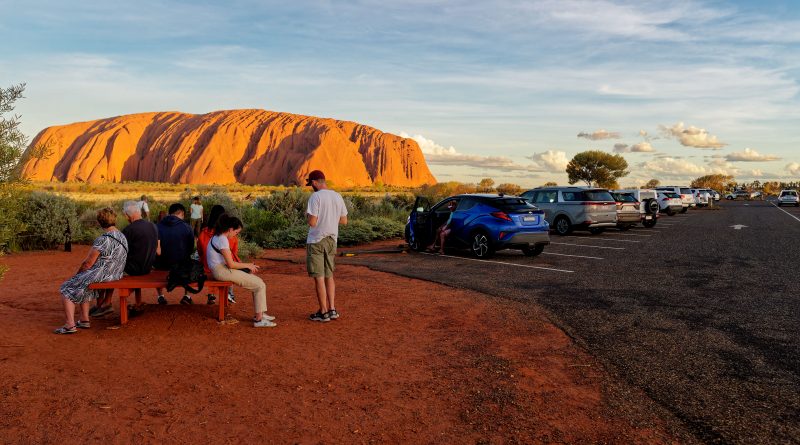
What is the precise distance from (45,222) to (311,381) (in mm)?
13150

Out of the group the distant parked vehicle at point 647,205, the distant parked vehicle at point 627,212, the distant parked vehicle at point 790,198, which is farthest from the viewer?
the distant parked vehicle at point 790,198

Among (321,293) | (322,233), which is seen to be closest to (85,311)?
(321,293)

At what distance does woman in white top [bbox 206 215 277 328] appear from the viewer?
6.66m

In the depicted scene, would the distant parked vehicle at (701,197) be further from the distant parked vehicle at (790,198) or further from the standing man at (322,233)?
→ the standing man at (322,233)

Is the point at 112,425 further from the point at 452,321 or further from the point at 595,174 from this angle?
the point at 595,174

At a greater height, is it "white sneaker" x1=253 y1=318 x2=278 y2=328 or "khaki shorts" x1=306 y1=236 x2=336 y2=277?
"khaki shorts" x1=306 y1=236 x2=336 y2=277

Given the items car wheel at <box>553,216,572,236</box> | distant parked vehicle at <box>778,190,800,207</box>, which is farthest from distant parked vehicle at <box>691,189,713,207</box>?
car wheel at <box>553,216,572,236</box>

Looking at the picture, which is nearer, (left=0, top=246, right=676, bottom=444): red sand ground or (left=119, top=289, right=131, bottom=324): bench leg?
(left=0, top=246, right=676, bottom=444): red sand ground

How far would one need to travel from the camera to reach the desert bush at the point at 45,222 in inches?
585

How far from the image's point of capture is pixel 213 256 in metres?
6.77

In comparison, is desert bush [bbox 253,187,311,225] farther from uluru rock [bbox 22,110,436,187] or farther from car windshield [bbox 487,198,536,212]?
uluru rock [bbox 22,110,436,187]

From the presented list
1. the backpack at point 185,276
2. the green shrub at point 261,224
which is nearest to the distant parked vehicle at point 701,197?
the green shrub at point 261,224

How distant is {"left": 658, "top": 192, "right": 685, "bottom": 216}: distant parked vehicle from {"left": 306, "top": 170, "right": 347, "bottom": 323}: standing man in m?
32.8

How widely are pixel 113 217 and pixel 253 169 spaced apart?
403 feet
